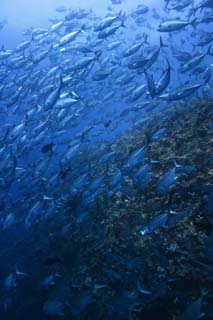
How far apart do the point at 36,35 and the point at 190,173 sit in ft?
40.3

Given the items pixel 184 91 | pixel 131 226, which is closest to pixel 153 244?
pixel 131 226

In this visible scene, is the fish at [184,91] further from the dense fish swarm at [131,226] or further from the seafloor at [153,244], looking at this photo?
the seafloor at [153,244]

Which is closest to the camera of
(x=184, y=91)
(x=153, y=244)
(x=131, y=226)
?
(x=153, y=244)

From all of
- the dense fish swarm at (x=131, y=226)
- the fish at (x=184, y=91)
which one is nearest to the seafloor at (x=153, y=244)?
the dense fish swarm at (x=131, y=226)

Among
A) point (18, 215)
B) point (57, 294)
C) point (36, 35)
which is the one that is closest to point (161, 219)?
point (57, 294)

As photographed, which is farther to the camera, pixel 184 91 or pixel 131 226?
pixel 131 226

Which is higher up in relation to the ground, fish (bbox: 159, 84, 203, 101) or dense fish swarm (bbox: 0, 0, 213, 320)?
fish (bbox: 159, 84, 203, 101)

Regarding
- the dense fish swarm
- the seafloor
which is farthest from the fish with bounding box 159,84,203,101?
the seafloor

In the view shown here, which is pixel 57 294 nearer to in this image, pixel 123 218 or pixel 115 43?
pixel 123 218

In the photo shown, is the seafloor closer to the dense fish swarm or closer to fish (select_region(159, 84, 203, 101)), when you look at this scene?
the dense fish swarm

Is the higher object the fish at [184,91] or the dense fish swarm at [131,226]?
the fish at [184,91]

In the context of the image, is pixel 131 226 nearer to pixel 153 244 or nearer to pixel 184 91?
pixel 153 244

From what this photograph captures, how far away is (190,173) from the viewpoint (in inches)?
253

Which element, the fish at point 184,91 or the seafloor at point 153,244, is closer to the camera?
the seafloor at point 153,244
